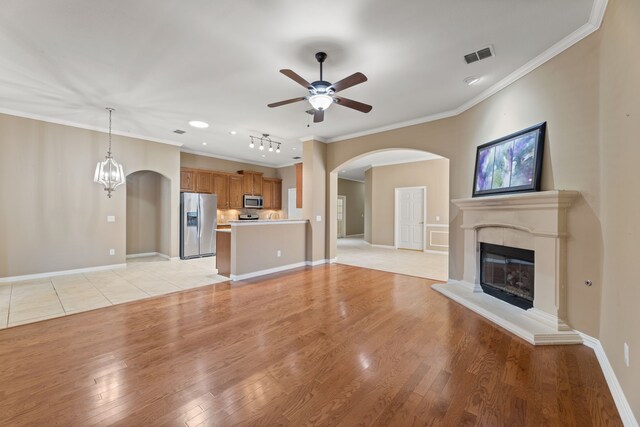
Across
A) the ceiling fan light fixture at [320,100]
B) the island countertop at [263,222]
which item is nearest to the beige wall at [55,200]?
the island countertop at [263,222]

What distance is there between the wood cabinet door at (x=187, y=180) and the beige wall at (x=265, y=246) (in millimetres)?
3240

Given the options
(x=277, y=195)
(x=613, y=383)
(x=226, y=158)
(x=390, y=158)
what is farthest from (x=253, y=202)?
(x=613, y=383)

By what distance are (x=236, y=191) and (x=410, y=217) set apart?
5.63 m

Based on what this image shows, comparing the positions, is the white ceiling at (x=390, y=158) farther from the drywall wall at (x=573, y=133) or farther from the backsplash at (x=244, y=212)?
the drywall wall at (x=573, y=133)

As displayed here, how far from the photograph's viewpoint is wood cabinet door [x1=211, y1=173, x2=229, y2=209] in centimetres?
793

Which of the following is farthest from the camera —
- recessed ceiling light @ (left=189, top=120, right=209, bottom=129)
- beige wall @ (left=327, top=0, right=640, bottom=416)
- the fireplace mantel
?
recessed ceiling light @ (left=189, top=120, right=209, bottom=129)

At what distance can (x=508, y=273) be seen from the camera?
3.54m

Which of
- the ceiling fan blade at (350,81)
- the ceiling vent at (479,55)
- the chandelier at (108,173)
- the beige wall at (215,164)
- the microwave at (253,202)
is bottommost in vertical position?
the microwave at (253,202)

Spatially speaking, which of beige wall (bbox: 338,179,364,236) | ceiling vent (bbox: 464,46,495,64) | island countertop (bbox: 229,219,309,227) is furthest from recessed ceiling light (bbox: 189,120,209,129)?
beige wall (bbox: 338,179,364,236)

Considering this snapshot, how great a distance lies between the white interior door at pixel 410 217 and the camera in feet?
27.7

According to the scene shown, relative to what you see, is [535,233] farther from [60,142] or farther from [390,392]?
[60,142]

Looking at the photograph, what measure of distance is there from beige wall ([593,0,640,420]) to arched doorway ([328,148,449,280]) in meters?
4.28

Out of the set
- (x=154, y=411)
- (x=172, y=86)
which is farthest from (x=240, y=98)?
(x=154, y=411)

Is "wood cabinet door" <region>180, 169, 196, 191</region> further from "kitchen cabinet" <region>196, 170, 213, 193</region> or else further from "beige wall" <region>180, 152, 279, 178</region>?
"beige wall" <region>180, 152, 279, 178</region>
